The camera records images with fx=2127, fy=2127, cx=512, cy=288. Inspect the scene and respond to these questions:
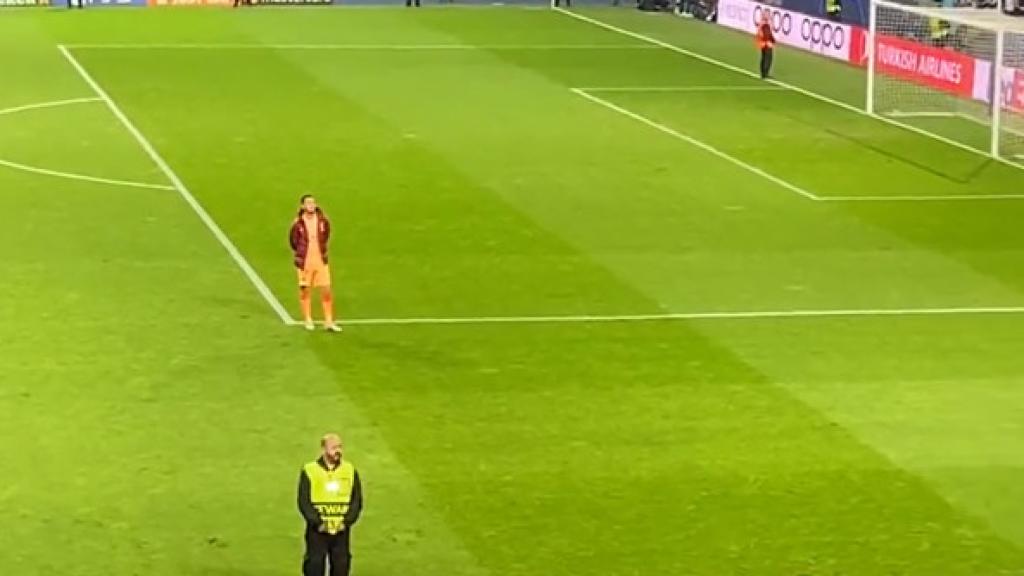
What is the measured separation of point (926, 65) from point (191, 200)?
2082 cm

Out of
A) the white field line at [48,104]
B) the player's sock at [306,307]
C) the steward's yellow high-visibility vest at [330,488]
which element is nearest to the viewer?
the steward's yellow high-visibility vest at [330,488]

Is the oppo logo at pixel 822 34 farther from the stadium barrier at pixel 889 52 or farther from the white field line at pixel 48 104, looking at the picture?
the white field line at pixel 48 104

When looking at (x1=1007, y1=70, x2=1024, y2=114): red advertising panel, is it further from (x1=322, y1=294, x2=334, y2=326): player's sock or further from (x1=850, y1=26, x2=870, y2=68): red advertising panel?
(x1=322, y1=294, x2=334, y2=326): player's sock

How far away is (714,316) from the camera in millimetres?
28797

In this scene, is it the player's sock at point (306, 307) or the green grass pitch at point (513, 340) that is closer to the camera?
the green grass pitch at point (513, 340)

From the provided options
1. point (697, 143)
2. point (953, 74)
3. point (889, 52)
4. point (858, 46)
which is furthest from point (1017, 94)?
point (858, 46)

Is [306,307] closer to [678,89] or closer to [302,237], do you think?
[302,237]

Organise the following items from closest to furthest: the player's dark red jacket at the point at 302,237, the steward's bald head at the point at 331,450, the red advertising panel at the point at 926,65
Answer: the steward's bald head at the point at 331,450, the player's dark red jacket at the point at 302,237, the red advertising panel at the point at 926,65

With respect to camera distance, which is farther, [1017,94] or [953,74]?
[953,74]

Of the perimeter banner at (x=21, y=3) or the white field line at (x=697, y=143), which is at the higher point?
the perimeter banner at (x=21, y=3)

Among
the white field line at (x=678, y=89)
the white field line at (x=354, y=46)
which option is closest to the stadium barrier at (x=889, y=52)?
the white field line at (x=678, y=89)

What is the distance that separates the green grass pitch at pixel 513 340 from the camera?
66.0 ft

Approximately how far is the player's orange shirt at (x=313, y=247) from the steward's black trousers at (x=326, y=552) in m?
10.2

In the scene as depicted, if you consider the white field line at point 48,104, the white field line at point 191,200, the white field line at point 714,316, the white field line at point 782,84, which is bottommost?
the white field line at point 782,84
